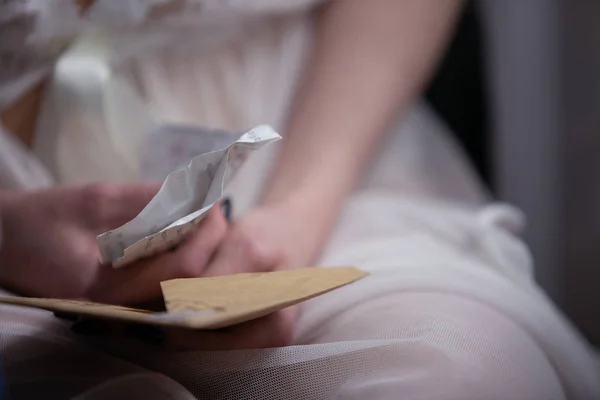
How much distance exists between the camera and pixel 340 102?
522 millimetres

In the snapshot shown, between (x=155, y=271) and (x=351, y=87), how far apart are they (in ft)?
0.89

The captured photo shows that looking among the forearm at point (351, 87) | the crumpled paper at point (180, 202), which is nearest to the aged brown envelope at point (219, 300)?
the crumpled paper at point (180, 202)

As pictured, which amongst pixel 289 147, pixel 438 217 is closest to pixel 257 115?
pixel 289 147

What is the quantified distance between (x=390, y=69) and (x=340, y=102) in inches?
A: 2.5

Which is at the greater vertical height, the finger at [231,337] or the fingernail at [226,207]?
the fingernail at [226,207]

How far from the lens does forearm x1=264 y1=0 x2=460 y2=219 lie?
1.61 ft

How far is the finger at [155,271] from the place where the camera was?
1.07 ft

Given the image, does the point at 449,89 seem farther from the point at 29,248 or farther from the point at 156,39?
the point at 29,248

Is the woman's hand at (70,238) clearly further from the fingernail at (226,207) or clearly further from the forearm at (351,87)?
the forearm at (351,87)

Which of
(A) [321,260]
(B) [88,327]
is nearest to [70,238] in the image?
(B) [88,327]

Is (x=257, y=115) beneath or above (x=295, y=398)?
above

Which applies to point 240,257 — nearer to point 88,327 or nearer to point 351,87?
point 88,327

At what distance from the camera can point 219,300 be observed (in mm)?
262

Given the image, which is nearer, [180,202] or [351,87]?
[180,202]
